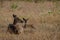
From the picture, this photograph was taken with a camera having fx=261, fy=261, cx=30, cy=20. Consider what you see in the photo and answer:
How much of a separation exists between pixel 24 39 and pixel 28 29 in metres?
1.22

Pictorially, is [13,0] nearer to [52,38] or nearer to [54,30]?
[54,30]

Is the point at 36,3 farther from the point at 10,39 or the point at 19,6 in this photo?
the point at 10,39

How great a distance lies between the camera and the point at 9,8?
41.2 feet

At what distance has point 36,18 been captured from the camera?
34.1 feet

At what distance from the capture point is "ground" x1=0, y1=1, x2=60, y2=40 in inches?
306

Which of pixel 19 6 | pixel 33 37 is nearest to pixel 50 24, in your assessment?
pixel 33 37

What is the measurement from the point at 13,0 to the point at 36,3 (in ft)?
4.39

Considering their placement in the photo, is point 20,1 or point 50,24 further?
point 20,1

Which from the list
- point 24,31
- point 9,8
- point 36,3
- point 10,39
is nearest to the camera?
point 10,39

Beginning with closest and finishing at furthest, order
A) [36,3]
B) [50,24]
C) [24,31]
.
Result: [24,31]
[50,24]
[36,3]

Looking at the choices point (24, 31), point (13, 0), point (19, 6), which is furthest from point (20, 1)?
point (24, 31)

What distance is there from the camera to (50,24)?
941 centimetres

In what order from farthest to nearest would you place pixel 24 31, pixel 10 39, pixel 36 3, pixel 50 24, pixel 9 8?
pixel 36 3
pixel 9 8
pixel 50 24
pixel 24 31
pixel 10 39

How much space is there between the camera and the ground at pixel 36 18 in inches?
306
